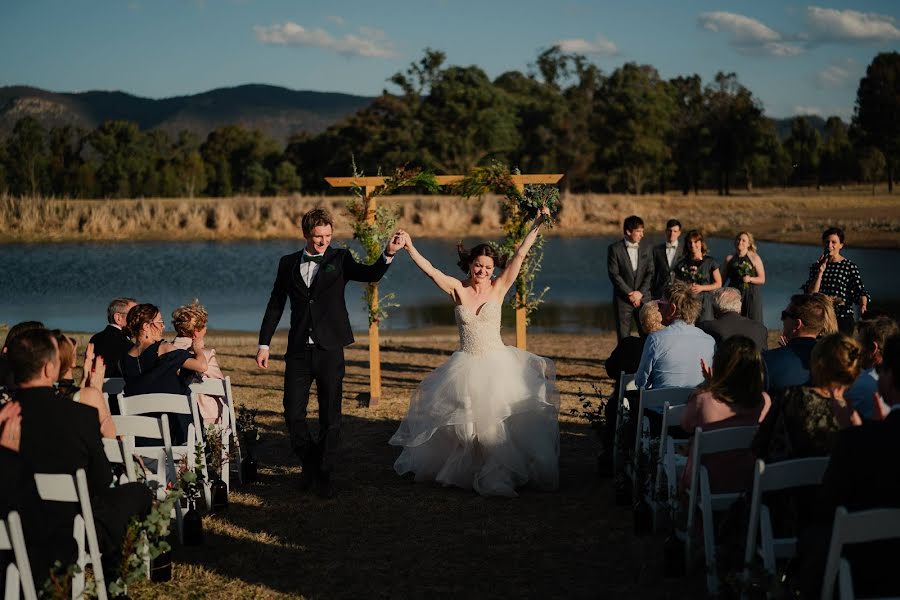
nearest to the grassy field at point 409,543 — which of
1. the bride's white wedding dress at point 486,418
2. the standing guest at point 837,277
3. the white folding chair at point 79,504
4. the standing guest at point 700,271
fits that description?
the bride's white wedding dress at point 486,418

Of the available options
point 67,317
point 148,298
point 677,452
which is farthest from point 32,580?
point 148,298

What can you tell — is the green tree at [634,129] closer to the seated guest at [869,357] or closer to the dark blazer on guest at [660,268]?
the dark blazer on guest at [660,268]

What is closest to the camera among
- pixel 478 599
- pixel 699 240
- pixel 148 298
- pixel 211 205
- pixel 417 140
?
Result: pixel 478 599

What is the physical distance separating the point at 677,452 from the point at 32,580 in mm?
3679

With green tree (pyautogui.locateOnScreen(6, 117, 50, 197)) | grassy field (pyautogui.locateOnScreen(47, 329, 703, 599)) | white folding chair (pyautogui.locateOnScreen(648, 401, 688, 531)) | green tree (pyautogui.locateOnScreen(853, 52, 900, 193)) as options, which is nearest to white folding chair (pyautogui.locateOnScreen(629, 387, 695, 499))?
white folding chair (pyautogui.locateOnScreen(648, 401, 688, 531))

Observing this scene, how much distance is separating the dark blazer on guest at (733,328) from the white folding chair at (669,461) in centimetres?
162

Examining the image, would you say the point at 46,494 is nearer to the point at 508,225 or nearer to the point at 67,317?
the point at 508,225

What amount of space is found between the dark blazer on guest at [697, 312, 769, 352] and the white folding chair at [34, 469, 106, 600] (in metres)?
4.67

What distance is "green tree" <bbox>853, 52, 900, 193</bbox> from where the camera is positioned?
62.9m

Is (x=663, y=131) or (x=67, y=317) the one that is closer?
(x=67, y=317)

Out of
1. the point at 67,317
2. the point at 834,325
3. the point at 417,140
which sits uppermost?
the point at 417,140

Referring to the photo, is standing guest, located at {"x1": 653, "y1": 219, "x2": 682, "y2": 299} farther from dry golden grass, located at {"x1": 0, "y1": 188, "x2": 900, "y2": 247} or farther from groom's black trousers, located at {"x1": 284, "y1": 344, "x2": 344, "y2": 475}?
dry golden grass, located at {"x1": 0, "y1": 188, "x2": 900, "y2": 247}

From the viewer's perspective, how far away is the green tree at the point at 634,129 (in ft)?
224

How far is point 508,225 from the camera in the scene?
1088cm
